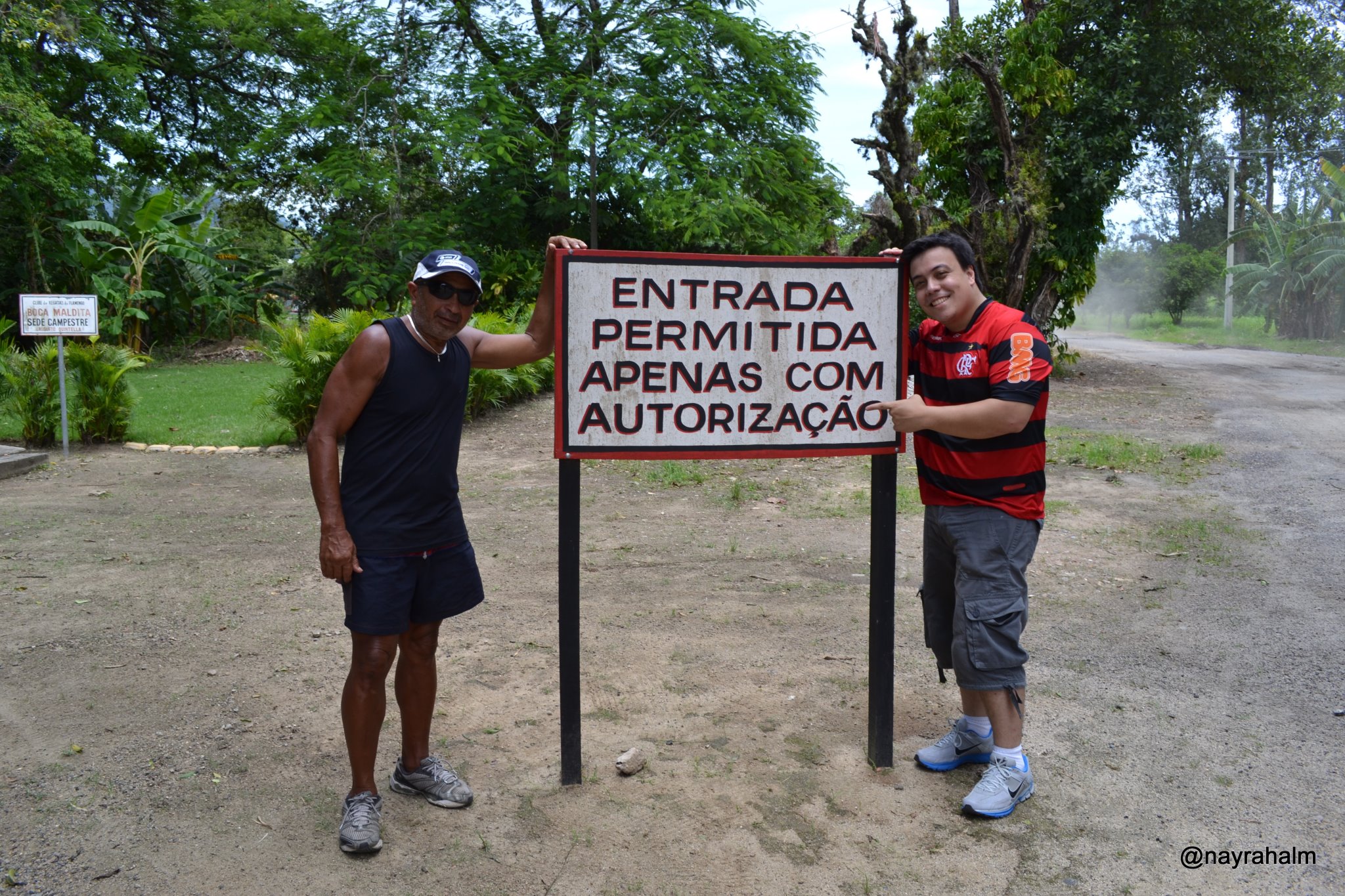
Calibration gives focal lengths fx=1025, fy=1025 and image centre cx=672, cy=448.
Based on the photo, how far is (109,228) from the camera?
21484 mm

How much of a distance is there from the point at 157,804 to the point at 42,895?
518mm

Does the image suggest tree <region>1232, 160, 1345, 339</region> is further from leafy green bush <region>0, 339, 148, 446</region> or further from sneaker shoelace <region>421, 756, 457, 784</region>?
sneaker shoelace <region>421, 756, 457, 784</region>

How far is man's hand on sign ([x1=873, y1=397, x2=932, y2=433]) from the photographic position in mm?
3148

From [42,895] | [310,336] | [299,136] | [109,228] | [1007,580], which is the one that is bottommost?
[42,895]

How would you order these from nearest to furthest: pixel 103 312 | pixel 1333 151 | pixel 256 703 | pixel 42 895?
pixel 42 895 → pixel 256 703 → pixel 103 312 → pixel 1333 151

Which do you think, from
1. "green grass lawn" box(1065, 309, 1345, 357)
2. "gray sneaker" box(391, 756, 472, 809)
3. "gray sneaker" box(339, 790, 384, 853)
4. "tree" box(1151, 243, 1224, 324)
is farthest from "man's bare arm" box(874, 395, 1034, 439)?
"tree" box(1151, 243, 1224, 324)

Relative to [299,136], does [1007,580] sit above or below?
below

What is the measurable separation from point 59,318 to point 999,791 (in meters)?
10.5

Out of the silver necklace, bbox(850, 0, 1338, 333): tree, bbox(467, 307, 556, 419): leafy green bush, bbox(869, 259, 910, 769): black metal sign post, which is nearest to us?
the silver necklace

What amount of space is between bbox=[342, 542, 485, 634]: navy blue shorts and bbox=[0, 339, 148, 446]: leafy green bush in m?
9.29

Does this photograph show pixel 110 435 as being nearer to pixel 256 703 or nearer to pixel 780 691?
pixel 256 703

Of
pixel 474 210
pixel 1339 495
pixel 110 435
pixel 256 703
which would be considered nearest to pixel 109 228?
pixel 474 210

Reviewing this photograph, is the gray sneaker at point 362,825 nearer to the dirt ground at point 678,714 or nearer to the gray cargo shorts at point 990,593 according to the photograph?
the dirt ground at point 678,714

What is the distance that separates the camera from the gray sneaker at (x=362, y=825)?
3.00m
